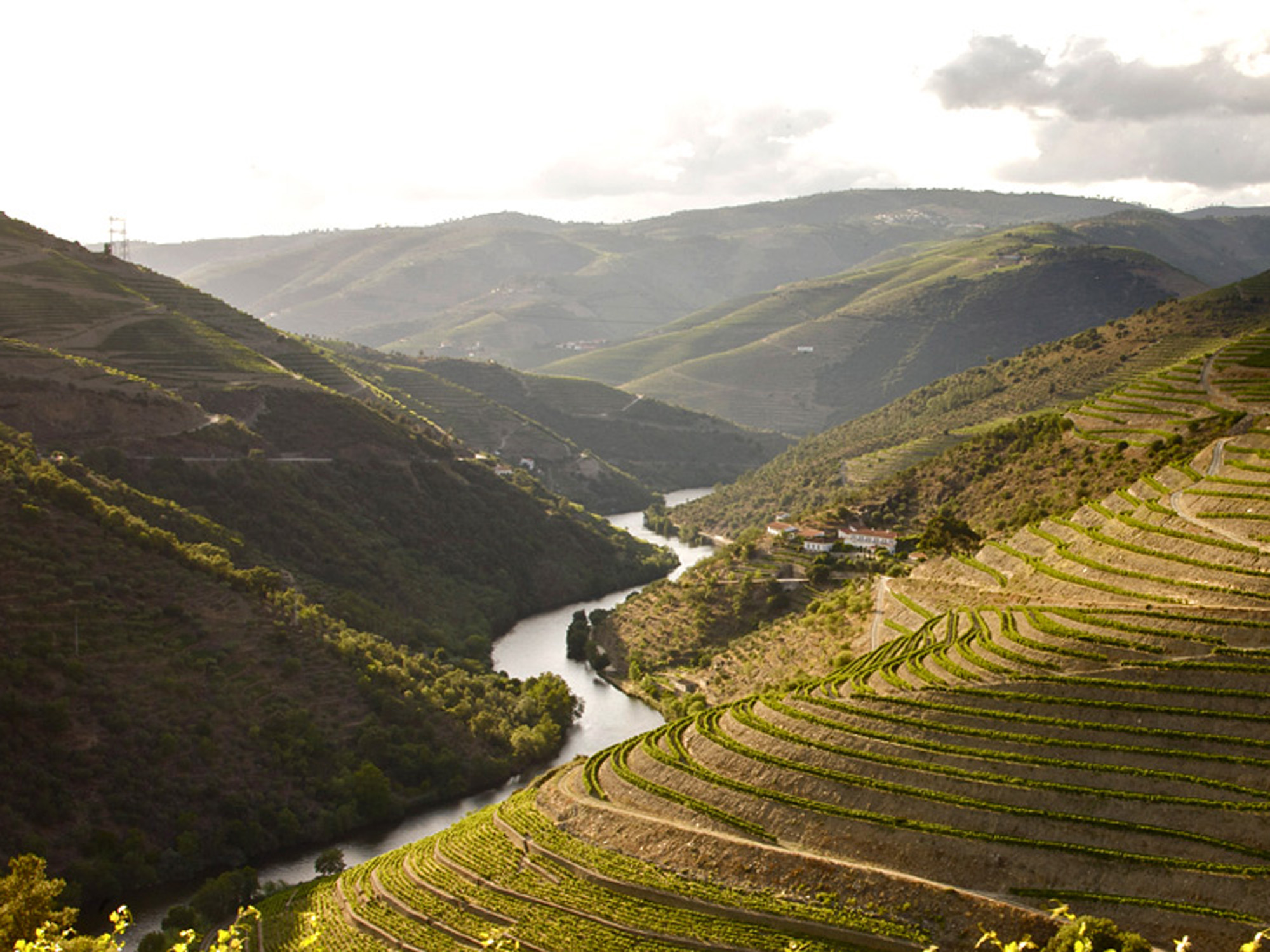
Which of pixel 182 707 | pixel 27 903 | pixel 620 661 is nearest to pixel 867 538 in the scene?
pixel 620 661

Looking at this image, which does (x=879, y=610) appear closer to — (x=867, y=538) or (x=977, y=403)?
(x=867, y=538)

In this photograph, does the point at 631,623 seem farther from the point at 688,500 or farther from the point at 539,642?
the point at 688,500

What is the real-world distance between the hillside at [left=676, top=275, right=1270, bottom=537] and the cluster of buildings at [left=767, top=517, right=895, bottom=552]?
3.24m

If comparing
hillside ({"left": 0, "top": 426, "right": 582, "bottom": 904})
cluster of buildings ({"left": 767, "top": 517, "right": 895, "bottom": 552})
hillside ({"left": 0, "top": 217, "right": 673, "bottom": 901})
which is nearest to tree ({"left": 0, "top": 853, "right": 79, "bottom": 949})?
hillside ({"left": 0, "top": 426, "right": 582, "bottom": 904})

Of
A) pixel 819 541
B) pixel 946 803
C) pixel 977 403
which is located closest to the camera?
pixel 946 803

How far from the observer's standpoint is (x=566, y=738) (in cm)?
8575

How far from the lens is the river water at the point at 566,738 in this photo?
64.8 metres

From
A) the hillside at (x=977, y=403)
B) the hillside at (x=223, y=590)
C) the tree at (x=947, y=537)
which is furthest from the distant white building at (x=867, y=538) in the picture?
the hillside at (x=223, y=590)

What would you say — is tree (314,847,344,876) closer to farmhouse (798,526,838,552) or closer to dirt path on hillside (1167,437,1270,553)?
dirt path on hillside (1167,437,1270,553)

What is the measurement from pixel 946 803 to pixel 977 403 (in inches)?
4406

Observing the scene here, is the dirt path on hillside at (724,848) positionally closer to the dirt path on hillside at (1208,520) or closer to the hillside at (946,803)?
the hillside at (946,803)

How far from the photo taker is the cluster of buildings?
3944 inches

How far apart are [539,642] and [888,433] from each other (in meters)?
73.3

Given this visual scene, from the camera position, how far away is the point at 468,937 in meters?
47.8
